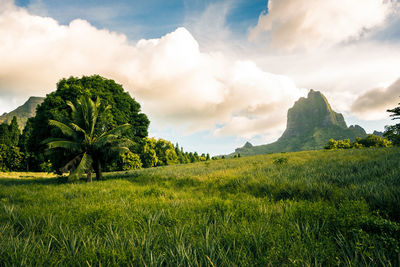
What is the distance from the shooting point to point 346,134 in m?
191

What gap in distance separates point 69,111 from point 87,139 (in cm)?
476

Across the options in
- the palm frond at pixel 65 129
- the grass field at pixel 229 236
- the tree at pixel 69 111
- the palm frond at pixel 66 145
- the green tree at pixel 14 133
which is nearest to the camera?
the grass field at pixel 229 236

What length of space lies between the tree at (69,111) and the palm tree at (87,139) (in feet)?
2.03

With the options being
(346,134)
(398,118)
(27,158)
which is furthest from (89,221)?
(346,134)

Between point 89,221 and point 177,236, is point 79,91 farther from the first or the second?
point 177,236

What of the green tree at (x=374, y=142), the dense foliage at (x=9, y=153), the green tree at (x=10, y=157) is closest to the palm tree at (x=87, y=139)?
the dense foliage at (x=9, y=153)

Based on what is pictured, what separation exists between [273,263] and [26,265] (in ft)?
8.91

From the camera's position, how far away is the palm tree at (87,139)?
11.9 m

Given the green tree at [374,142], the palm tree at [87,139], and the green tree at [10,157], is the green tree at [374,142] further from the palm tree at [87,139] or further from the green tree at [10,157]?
the green tree at [10,157]

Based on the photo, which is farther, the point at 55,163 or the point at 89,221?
the point at 55,163

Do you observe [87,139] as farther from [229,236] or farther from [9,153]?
[9,153]

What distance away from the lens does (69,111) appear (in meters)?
14.9

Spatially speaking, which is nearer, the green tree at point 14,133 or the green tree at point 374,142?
the green tree at point 374,142

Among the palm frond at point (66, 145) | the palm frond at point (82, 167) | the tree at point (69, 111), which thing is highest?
the tree at point (69, 111)
